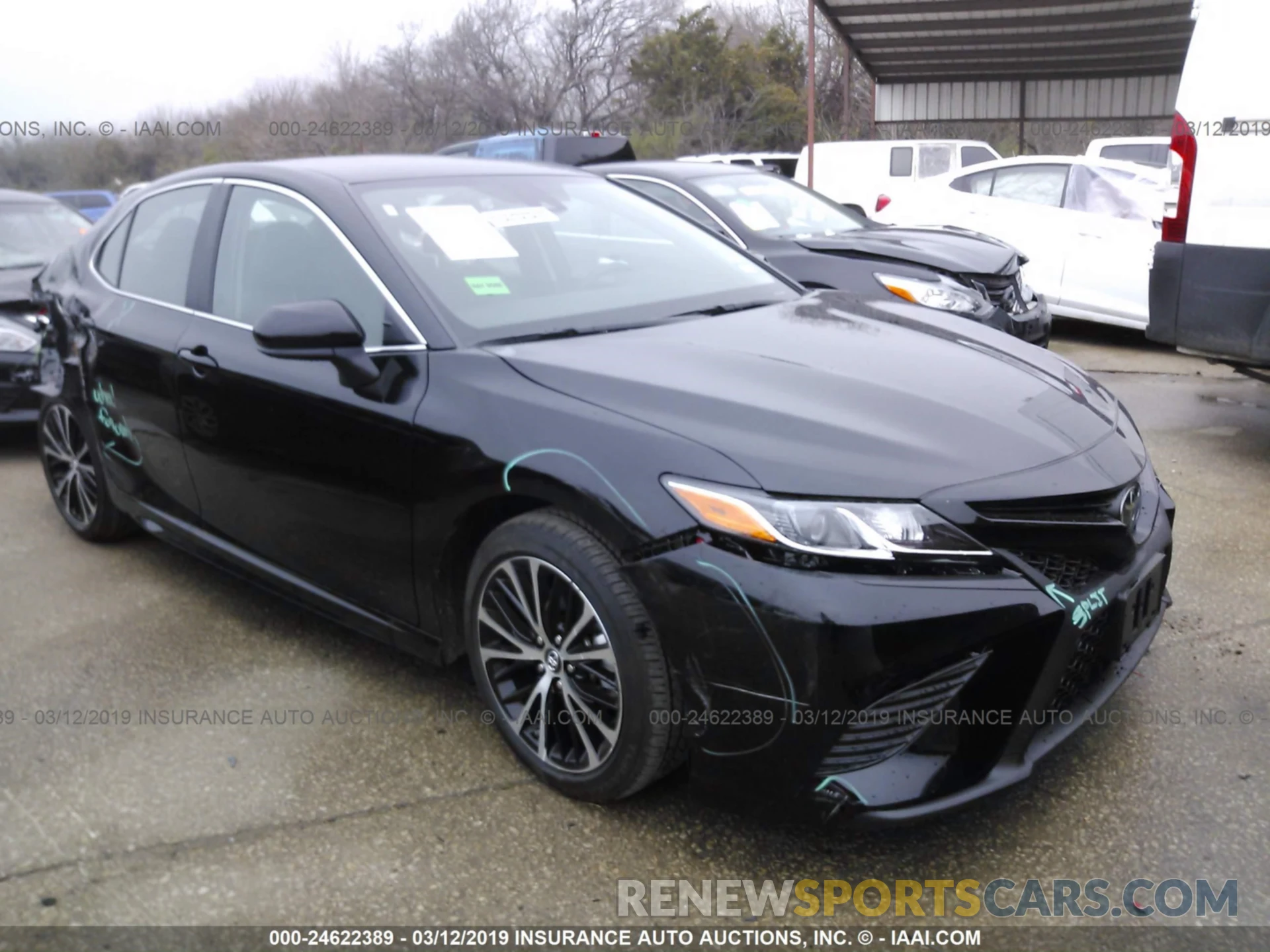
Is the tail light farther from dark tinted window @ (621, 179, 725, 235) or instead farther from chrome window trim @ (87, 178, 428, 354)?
chrome window trim @ (87, 178, 428, 354)

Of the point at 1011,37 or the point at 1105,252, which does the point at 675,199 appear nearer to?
the point at 1105,252

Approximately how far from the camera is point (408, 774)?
295 centimetres

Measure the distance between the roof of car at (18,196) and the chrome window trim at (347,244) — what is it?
5285 millimetres

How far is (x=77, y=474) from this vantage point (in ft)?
15.1

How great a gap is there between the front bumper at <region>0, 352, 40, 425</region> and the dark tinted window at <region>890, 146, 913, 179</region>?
12.4 meters

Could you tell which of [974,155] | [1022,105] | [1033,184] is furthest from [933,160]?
[1033,184]

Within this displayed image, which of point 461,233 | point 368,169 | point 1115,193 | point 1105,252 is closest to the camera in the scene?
point 461,233

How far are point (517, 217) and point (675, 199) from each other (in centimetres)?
363

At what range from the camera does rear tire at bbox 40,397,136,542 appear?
Answer: 14.5 feet

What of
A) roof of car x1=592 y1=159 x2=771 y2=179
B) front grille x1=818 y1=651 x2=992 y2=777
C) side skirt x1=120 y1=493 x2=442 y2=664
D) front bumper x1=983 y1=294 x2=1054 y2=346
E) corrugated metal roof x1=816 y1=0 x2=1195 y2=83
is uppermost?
corrugated metal roof x1=816 y1=0 x2=1195 y2=83

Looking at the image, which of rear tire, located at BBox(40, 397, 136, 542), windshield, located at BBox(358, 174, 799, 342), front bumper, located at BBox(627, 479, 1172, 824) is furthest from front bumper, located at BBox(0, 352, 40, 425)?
front bumper, located at BBox(627, 479, 1172, 824)

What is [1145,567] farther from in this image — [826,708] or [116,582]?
[116,582]

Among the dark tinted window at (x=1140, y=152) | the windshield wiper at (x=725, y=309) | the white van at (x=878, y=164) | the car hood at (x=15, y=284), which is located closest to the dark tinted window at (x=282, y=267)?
the windshield wiper at (x=725, y=309)

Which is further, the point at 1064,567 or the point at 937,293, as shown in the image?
the point at 937,293
